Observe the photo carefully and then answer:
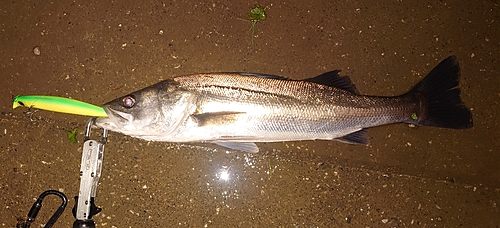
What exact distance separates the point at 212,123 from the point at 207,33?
1.02 metres

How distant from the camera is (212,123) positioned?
118 inches

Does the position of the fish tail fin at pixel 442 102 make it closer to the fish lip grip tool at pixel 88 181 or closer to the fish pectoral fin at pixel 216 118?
the fish pectoral fin at pixel 216 118

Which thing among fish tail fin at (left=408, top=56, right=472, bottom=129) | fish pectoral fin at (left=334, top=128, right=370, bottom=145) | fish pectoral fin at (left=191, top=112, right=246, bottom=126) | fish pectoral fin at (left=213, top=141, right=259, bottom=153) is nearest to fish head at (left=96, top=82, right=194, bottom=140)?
fish pectoral fin at (left=191, top=112, right=246, bottom=126)

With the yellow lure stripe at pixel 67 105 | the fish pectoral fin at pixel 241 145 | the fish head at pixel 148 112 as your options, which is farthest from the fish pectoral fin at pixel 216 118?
the yellow lure stripe at pixel 67 105

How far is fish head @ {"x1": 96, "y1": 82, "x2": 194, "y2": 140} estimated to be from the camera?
2953 mm

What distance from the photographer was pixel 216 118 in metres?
2.99

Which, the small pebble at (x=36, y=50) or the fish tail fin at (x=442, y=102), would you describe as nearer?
the fish tail fin at (x=442, y=102)

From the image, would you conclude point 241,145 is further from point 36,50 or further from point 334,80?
point 36,50

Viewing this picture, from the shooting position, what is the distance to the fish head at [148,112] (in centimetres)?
295

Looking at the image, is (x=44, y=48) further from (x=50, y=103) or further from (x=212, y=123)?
(x=212, y=123)

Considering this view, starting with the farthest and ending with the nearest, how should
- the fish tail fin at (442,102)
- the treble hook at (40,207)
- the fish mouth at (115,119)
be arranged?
the fish tail fin at (442,102)
the treble hook at (40,207)
the fish mouth at (115,119)

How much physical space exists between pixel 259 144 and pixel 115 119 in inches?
51.2

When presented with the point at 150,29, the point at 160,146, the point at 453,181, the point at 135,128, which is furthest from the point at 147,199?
the point at 453,181

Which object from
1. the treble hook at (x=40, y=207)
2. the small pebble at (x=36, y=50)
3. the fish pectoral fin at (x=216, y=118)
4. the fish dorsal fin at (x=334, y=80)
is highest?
the small pebble at (x=36, y=50)
